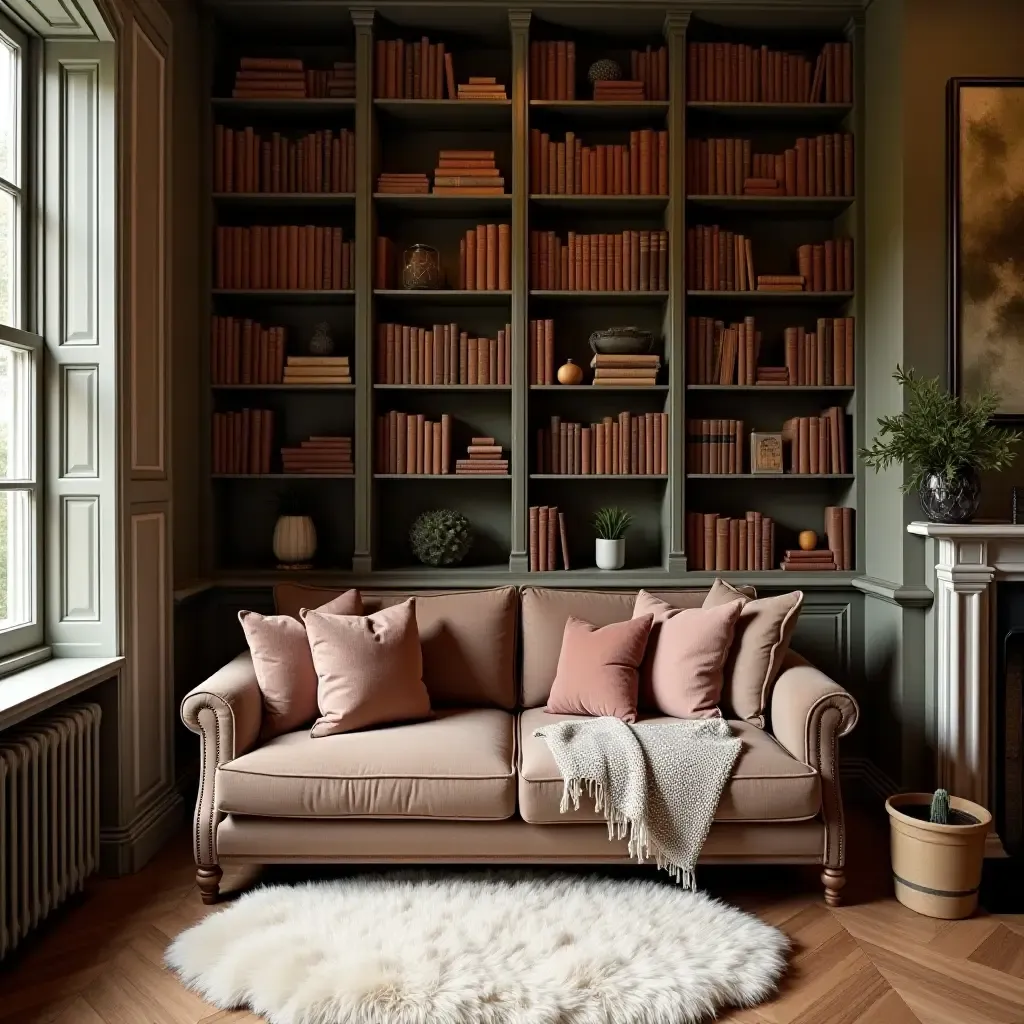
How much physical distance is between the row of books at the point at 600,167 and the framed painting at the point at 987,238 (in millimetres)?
1147

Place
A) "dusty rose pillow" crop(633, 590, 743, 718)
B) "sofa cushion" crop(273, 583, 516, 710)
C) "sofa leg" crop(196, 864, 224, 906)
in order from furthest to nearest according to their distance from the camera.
→ "sofa cushion" crop(273, 583, 516, 710) < "dusty rose pillow" crop(633, 590, 743, 718) < "sofa leg" crop(196, 864, 224, 906)

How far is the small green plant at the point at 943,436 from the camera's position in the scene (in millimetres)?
3117

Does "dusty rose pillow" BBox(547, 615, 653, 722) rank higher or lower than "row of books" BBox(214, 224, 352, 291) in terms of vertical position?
lower

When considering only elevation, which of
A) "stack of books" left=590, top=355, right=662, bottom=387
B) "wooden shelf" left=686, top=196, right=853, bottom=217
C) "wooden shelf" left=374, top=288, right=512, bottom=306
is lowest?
"stack of books" left=590, top=355, right=662, bottom=387

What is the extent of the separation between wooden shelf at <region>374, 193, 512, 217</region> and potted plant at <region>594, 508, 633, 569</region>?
145cm

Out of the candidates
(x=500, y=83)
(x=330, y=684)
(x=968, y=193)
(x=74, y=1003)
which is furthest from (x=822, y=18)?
(x=74, y=1003)

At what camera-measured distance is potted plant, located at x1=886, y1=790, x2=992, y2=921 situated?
2.69 metres

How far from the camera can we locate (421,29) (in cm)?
389

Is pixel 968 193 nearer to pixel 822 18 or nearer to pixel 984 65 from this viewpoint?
pixel 984 65

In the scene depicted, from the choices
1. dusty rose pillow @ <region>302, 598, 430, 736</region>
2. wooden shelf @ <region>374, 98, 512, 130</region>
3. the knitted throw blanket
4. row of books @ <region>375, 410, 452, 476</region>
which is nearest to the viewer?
the knitted throw blanket

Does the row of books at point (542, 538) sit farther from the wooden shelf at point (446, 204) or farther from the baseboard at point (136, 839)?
the baseboard at point (136, 839)

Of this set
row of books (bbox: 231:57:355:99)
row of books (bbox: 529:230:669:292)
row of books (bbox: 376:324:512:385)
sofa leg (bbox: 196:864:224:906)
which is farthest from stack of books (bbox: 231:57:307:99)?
sofa leg (bbox: 196:864:224:906)

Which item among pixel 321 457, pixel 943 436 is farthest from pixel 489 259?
pixel 943 436

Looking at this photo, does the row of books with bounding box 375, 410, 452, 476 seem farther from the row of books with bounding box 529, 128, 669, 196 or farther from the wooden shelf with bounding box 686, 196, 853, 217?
the wooden shelf with bounding box 686, 196, 853, 217
